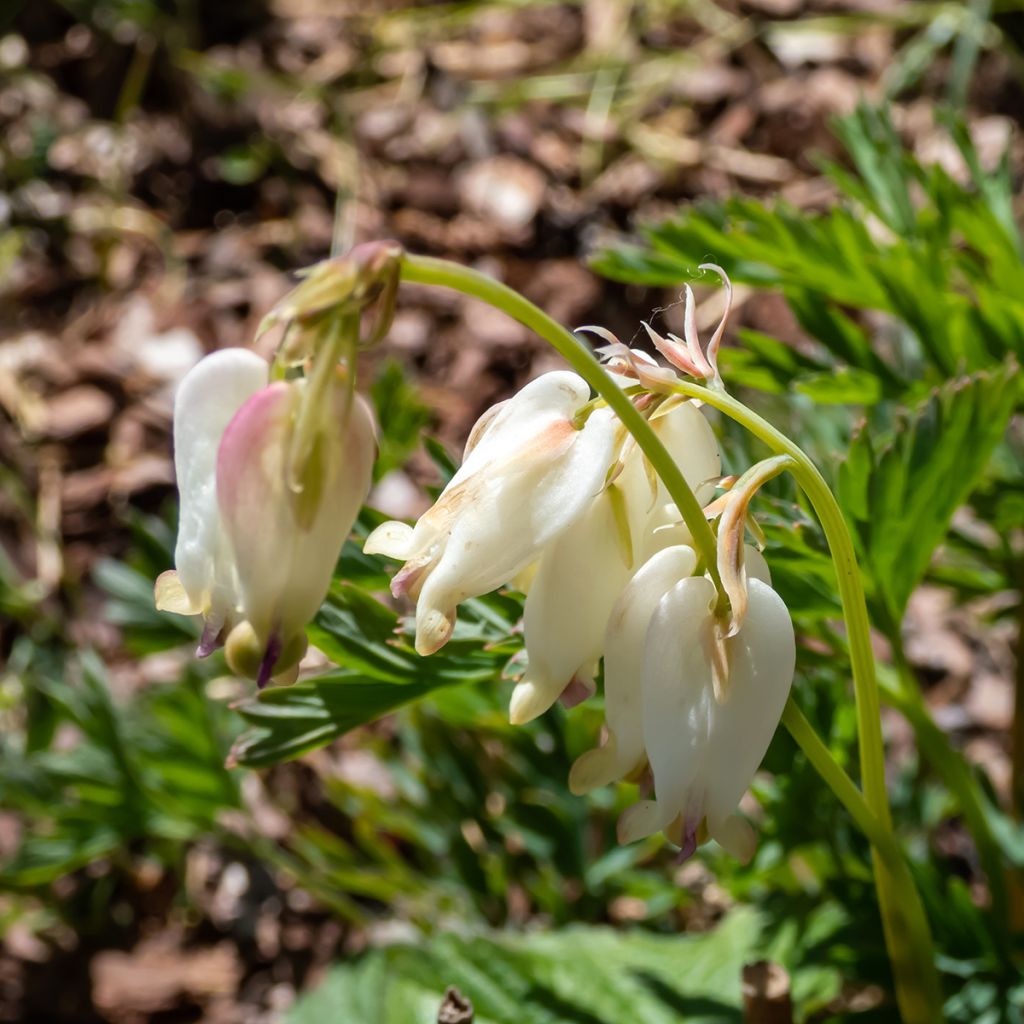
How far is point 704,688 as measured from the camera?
2.32 ft

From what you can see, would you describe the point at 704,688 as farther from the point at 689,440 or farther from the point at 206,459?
the point at 206,459

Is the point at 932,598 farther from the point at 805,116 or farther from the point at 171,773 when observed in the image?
the point at 171,773

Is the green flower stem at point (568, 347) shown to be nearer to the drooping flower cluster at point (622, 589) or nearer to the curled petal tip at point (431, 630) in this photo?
the drooping flower cluster at point (622, 589)

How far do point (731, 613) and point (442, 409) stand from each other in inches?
79.9

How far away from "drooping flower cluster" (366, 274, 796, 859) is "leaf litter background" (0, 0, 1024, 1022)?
791 millimetres

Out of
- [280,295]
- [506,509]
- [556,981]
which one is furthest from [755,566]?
[280,295]

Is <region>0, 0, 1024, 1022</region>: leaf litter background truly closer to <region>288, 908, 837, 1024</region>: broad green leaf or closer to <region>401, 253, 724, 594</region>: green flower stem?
<region>288, 908, 837, 1024</region>: broad green leaf

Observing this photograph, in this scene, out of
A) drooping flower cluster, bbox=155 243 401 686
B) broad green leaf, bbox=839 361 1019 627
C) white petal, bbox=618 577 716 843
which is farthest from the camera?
broad green leaf, bbox=839 361 1019 627

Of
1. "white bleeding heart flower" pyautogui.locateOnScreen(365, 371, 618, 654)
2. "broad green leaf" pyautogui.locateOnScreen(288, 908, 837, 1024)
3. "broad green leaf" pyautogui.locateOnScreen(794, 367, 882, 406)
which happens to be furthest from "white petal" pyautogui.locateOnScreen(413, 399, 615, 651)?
"broad green leaf" pyautogui.locateOnScreen(288, 908, 837, 1024)

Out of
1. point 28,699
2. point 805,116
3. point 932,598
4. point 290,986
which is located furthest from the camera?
point 805,116

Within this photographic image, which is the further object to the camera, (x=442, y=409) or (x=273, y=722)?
(x=442, y=409)

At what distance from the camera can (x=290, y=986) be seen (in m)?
2.02

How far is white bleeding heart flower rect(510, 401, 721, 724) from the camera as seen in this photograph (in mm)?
756

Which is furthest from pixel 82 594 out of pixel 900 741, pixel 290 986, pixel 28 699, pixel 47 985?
pixel 900 741
